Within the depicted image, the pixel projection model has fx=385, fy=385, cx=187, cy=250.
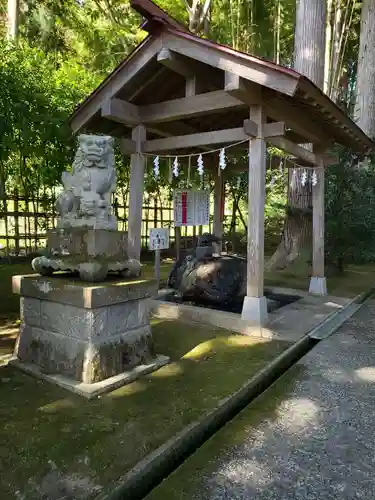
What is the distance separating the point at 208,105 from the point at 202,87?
680 millimetres

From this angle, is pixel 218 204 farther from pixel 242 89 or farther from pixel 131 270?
pixel 131 270

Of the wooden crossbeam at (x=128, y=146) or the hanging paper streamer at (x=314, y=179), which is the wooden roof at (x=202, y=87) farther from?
the hanging paper streamer at (x=314, y=179)

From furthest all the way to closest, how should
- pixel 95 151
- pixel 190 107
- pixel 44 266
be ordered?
pixel 190 107 < pixel 44 266 < pixel 95 151

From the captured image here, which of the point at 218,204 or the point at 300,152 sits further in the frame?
the point at 218,204

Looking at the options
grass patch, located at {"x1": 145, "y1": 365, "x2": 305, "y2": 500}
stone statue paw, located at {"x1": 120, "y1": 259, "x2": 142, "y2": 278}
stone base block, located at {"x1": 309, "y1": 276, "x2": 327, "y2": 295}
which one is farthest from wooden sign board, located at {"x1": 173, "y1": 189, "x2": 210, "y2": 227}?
grass patch, located at {"x1": 145, "y1": 365, "x2": 305, "y2": 500}

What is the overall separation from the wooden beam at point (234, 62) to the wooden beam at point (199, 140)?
2.48 feet

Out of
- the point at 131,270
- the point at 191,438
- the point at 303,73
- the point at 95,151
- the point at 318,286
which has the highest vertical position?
the point at 303,73

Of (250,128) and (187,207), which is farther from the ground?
(250,128)

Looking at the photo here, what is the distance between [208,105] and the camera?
17.6ft

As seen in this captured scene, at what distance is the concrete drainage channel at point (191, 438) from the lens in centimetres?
208

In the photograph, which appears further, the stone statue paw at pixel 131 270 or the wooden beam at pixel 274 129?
the wooden beam at pixel 274 129

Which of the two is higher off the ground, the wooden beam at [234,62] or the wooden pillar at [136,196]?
the wooden beam at [234,62]

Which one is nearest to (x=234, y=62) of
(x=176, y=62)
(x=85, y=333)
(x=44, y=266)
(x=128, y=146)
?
(x=176, y=62)

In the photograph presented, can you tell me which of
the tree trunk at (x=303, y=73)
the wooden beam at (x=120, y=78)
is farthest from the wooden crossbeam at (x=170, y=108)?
the tree trunk at (x=303, y=73)
